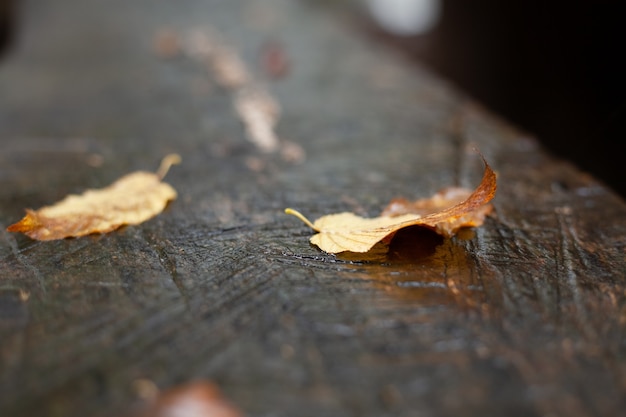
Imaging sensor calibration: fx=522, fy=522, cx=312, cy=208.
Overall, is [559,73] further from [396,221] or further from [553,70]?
[396,221]

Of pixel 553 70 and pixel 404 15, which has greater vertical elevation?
pixel 404 15

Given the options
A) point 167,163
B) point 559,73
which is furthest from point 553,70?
point 167,163

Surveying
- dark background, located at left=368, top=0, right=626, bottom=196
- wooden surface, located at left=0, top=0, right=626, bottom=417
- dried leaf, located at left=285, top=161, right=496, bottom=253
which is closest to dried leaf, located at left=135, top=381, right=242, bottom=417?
wooden surface, located at left=0, top=0, right=626, bottom=417

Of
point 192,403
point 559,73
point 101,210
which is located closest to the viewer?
point 192,403

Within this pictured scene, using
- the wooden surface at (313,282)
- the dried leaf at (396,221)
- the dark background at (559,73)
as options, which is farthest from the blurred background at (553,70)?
the dried leaf at (396,221)

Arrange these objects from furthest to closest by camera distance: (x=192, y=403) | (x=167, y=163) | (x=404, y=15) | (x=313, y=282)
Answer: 1. (x=404, y=15)
2. (x=167, y=163)
3. (x=313, y=282)
4. (x=192, y=403)

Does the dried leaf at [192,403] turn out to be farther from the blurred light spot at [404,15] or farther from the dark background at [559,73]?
the blurred light spot at [404,15]
